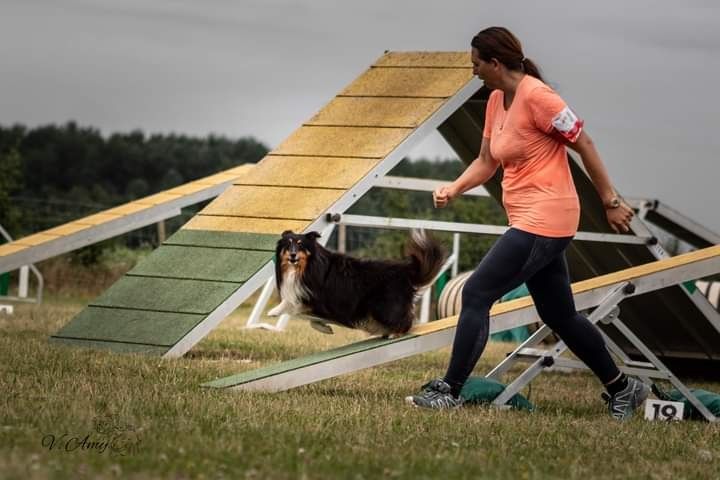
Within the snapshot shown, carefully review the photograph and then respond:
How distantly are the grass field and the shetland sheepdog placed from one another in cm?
36

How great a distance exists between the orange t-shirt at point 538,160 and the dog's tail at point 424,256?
1.21 m

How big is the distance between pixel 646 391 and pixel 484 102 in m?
2.90

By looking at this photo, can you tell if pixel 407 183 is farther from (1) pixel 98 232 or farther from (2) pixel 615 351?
(2) pixel 615 351

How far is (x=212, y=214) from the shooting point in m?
7.18

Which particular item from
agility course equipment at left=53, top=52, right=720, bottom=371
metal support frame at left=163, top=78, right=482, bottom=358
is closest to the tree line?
agility course equipment at left=53, top=52, right=720, bottom=371

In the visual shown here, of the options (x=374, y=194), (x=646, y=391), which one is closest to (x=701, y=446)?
(x=646, y=391)

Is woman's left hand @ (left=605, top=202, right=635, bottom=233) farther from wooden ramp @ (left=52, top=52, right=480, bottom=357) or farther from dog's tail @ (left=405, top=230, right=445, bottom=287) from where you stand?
wooden ramp @ (left=52, top=52, right=480, bottom=357)

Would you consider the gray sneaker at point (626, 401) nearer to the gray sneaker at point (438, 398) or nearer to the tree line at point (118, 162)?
the gray sneaker at point (438, 398)

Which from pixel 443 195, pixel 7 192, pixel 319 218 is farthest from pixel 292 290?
pixel 7 192

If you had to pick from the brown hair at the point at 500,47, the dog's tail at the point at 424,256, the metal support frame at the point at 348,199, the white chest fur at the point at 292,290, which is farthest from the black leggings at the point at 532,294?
the metal support frame at the point at 348,199

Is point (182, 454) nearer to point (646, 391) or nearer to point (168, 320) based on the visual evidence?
point (646, 391)

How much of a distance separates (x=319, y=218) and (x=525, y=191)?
2.24 m

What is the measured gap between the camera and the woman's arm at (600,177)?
4.37 metres

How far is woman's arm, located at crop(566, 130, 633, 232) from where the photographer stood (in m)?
4.37
